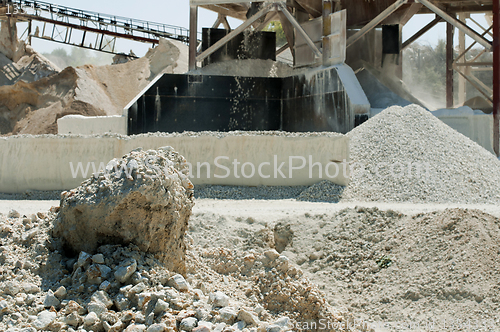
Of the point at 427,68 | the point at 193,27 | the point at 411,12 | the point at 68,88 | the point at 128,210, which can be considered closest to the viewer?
the point at 128,210

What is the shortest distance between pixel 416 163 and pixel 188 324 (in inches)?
302

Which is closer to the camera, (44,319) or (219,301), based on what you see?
(44,319)

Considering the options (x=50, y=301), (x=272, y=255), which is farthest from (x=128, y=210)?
(x=272, y=255)

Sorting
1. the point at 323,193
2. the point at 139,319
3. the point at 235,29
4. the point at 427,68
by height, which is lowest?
the point at 139,319

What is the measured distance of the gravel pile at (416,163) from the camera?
359 inches

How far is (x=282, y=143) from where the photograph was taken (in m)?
9.78

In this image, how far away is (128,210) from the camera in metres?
4.10

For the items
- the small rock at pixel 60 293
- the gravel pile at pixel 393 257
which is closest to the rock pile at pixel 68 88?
the gravel pile at pixel 393 257

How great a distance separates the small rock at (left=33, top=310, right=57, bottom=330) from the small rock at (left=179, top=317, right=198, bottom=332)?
3.07 ft

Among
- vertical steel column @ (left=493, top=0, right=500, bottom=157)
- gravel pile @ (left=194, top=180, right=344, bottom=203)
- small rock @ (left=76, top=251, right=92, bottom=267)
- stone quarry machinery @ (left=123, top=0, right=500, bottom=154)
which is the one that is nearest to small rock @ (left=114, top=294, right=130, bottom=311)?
small rock @ (left=76, top=251, right=92, bottom=267)

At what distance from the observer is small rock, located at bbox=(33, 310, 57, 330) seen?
3328 mm

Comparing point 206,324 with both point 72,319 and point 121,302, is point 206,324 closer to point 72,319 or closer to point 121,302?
point 121,302

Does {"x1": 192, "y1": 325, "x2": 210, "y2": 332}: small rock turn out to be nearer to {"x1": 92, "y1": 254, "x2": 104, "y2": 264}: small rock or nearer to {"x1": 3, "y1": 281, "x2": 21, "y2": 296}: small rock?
{"x1": 92, "y1": 254, "x2": 104, "y2": 264}: small rock

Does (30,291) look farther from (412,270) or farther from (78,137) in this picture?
(78,137)
